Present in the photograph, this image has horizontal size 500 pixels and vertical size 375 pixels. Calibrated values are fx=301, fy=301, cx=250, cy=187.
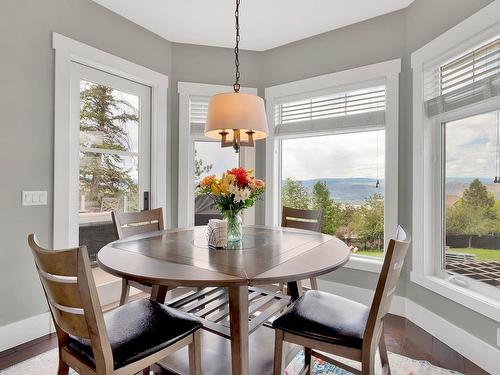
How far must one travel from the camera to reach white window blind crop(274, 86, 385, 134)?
286cm

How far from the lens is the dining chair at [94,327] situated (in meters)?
1.05

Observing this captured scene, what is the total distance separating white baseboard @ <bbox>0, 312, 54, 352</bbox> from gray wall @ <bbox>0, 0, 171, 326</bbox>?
4 centimetres

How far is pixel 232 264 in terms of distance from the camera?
137 cm

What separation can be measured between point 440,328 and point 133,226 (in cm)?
245

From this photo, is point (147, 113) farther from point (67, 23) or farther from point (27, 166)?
point (27, 166)

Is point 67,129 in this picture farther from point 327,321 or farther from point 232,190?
point 327,321

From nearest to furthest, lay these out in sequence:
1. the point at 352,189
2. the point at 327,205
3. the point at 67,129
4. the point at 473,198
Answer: the point at 473,198, the point at 67,129, the point at 352,189, the point at 327,205

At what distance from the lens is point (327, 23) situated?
9.62ft

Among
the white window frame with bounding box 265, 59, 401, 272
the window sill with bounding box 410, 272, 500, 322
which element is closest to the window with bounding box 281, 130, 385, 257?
the white window frame with bounding box 265, 59, 401, 272

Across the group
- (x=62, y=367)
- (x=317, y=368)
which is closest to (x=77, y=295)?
(x=62, y=367)

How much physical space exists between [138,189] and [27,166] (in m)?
1.06

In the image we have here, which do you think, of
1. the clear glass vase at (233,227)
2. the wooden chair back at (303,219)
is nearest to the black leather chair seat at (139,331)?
the clear glass vase at (233,227)

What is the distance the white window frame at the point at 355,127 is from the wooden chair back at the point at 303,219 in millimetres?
699

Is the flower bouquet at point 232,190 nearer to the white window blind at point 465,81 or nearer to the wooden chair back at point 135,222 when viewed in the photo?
the wooden chair back at point 135,222
